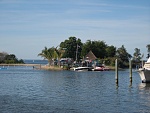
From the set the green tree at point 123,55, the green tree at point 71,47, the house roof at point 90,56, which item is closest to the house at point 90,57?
the house roof at point 90,56

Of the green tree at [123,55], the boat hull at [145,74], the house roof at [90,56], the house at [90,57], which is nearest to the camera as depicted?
the boat hull at [145,74]

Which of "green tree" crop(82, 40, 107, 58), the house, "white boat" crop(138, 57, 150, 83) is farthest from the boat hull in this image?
"green tree" crop(82, 40, 107, 58)

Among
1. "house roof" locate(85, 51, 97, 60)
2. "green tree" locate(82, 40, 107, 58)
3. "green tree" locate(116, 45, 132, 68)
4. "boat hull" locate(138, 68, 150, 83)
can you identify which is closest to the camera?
"boat hull" locate(138, 68, 150, 83)

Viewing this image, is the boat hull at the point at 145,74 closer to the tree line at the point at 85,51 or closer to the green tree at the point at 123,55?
the tree line at the point at 85,51

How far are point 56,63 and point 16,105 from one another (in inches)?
5026

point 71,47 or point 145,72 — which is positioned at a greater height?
point 71,47

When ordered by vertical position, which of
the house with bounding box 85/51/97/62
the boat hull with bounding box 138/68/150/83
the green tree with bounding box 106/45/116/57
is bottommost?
the boat hull with bounding box 138/68/150/83

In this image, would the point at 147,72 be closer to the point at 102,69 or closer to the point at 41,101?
the point at 41,101

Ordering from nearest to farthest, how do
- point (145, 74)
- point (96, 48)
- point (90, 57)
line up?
point (145, 74) < point (90, 57) < point (96, 48)

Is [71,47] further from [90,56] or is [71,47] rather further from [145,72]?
[145,72]

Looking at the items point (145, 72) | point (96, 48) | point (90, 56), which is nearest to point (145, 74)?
point (145, 72)

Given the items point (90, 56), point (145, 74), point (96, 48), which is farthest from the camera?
point (96, 48)

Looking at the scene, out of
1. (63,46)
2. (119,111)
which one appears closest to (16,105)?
(119,111)

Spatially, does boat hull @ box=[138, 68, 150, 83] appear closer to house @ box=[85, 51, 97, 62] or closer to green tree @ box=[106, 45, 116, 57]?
house @ box=[85, 51, 97, 62]
